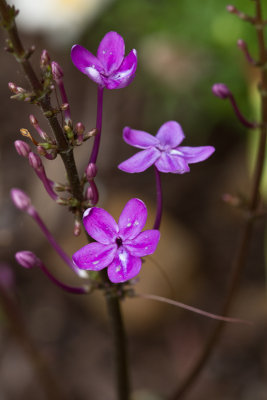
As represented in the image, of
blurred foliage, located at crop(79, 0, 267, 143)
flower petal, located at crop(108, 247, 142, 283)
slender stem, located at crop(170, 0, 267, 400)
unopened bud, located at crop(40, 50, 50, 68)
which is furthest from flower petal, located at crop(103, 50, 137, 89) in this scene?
blurred foliage, located at crop(79, 0, 267, 143)

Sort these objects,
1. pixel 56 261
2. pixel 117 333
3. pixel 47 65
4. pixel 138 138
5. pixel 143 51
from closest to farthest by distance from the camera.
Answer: pixel 47 65 → pixel 138 138 → pixel 117 333 → pixel 56 261 → pixel 143 51

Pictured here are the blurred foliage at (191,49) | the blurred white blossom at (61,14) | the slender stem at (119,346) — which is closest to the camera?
the slender stem at (119,346)

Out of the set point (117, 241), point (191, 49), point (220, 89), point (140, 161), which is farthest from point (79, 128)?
point (191, 49)

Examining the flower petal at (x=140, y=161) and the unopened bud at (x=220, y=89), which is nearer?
the flower petal at (x=140, y=161)

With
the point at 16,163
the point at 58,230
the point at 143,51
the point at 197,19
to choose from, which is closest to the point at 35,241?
the point at 58,230

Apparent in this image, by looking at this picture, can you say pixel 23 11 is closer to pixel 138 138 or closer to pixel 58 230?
pixel 58 230

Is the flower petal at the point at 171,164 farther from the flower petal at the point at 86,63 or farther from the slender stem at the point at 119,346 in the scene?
the slender stem at the point at 119,346

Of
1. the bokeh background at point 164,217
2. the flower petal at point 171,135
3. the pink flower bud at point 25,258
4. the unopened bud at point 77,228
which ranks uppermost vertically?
the flower petal at point 171,135

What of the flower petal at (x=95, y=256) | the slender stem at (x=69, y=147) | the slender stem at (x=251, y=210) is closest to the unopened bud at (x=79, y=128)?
the slender stem at (x=69, y=147)
